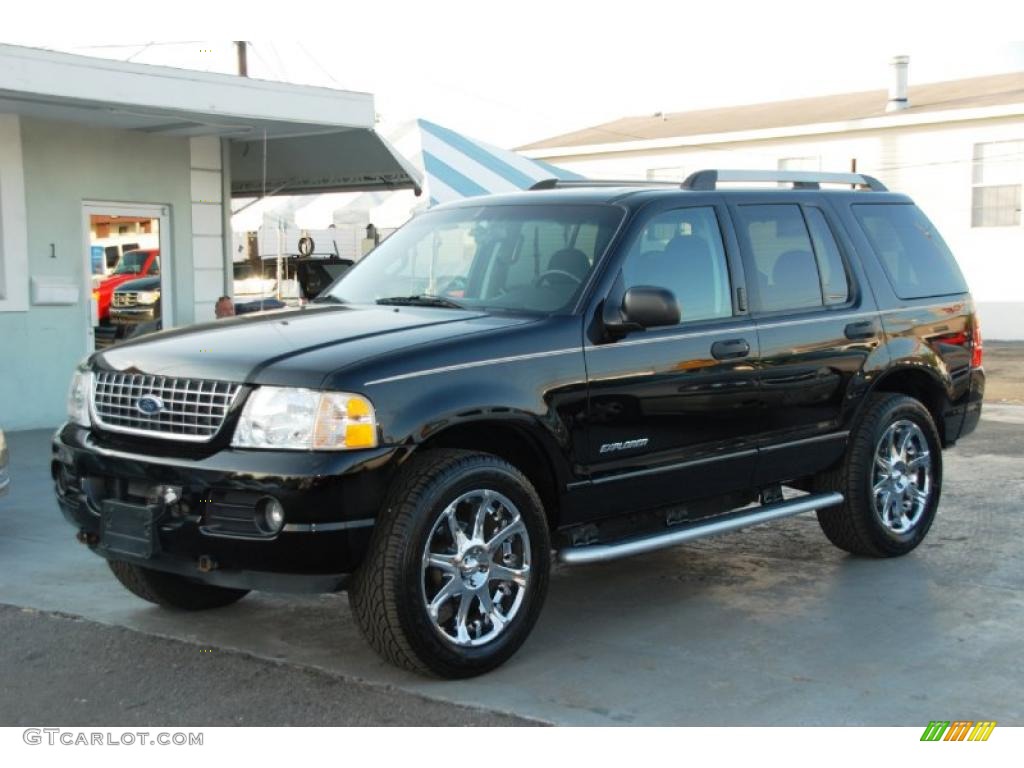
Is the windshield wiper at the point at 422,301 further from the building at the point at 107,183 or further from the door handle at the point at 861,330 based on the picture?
the building at the point at 107,183

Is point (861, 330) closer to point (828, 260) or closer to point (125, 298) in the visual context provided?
point (828, 260)

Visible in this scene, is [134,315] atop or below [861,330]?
below

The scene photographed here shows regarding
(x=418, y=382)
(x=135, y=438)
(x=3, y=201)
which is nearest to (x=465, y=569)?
(x=418, y=382)

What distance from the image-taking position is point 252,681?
195 inches

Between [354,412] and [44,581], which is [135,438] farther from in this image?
[44,581]

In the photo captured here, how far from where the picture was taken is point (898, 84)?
25.9 metres

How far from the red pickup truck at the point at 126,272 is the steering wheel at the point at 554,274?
829 cm

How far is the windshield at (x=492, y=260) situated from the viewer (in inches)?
225

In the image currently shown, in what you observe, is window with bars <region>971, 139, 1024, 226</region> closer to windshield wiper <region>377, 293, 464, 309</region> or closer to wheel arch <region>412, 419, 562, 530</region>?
windshield wiper <region>377, 293, 464, 309</region>

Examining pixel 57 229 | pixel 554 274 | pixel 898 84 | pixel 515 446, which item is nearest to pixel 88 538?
pixel 515 446

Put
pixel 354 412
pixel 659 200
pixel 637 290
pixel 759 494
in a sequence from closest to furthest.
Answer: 1. pixel 354 412
2. pixel 637 290
3. pixel 659 200
4. pixel 759 494

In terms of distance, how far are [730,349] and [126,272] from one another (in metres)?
8.76

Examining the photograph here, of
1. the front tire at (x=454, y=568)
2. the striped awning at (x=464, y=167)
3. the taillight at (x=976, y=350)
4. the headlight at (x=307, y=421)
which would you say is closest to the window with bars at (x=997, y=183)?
the striped awning at (x=464, y=167)

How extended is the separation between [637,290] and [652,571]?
200 cm
